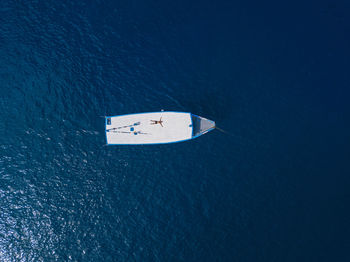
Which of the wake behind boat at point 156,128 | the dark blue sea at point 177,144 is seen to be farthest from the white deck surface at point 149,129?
the dark blue sea at point 177,144

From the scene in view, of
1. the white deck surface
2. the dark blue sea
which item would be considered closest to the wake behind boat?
the white deck surface

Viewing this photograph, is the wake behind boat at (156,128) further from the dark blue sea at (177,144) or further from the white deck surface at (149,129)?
the dark blue sea at (177,144)

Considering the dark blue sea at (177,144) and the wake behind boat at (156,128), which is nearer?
the dark blue sea at (177,144)

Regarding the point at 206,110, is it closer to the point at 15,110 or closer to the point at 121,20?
the point at 121,20

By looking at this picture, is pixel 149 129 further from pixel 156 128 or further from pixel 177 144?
pixel 177 144

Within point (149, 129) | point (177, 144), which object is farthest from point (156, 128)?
point (177, 144)
